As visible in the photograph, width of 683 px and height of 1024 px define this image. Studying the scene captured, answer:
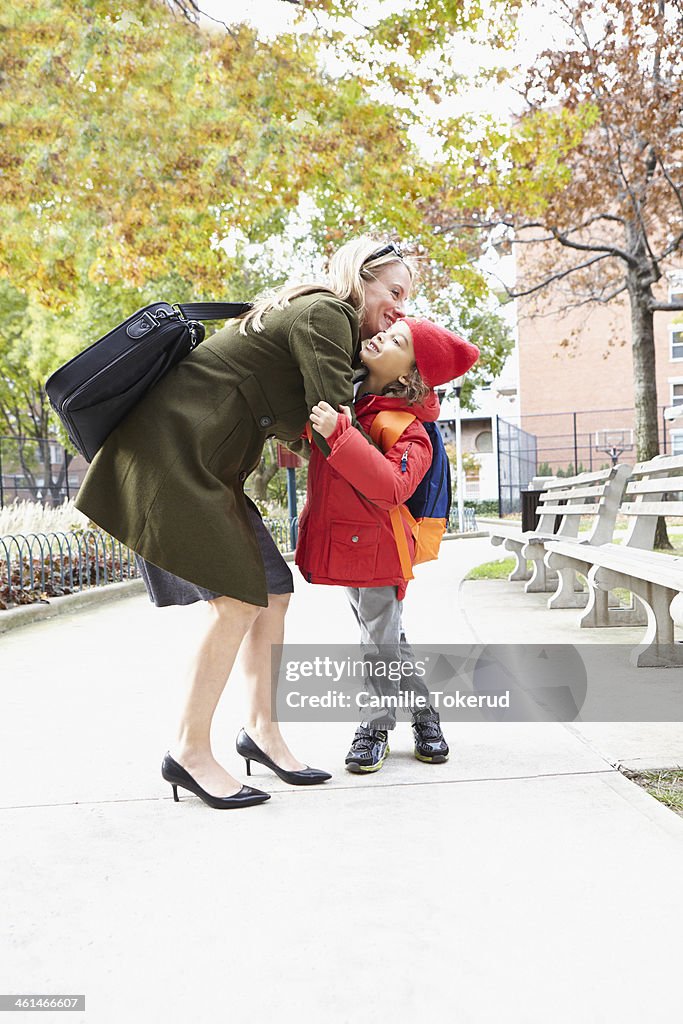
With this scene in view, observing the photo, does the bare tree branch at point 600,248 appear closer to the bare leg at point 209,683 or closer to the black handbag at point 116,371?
the black handbag at point 116,371

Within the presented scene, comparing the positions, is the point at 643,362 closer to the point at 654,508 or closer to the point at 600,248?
the point at 600,248

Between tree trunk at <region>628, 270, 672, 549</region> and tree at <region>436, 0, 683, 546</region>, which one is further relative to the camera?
tree trunk at <region>628, 270, 672, 549</region>

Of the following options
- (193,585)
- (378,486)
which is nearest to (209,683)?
(193,585)

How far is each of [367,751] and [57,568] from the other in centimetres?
666

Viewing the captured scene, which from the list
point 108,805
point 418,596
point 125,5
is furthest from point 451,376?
point 125,5

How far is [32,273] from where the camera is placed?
1202 cm

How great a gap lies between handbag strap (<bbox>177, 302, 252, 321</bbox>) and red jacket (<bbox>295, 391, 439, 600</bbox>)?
50cm

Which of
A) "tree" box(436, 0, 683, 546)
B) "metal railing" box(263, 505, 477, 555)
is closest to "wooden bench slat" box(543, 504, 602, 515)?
"tree" box(436, 0, 683, 546)

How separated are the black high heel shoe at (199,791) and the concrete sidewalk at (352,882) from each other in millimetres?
41

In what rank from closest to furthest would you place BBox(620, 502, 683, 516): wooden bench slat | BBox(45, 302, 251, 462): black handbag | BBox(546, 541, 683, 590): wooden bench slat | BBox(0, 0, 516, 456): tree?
1. BBox(45, 302, 251, 462): black handbag
2. BBox(546, 541, 683, 590): wooden bench slat
3. BBox(620, 502, 683, 516): wooden bench slat
4. BBox(0, 0, 516, 456): tree

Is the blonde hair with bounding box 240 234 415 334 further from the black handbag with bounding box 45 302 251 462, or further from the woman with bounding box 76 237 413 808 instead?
the black handbag with bounding box 45 302 251 462

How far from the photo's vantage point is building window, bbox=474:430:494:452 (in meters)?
43.7

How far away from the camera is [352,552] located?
2977 millimetres

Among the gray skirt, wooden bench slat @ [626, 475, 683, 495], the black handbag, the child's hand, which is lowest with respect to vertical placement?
the gray skirt
